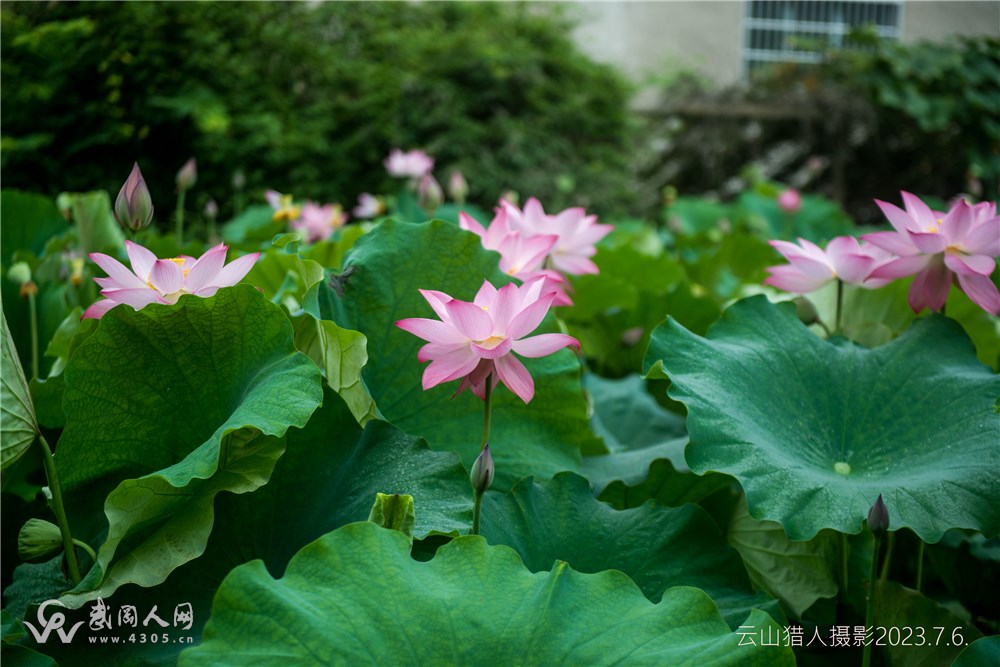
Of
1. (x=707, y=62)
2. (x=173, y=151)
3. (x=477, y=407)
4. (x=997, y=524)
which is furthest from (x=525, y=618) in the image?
(x=707, y=62)

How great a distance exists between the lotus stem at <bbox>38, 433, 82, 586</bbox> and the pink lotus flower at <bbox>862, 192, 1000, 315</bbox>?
782mm

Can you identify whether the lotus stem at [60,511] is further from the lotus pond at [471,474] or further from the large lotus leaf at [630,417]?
the large lotus leaf at [630,417]

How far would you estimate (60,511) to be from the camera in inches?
25.6

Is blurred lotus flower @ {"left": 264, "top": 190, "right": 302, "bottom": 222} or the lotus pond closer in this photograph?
the lotus pond

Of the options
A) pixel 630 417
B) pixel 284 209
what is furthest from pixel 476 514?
pixel 284 209

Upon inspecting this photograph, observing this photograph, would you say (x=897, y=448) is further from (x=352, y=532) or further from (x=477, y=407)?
(x=352, y=532)

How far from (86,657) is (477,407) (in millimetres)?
390

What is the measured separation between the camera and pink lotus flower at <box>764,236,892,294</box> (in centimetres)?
96

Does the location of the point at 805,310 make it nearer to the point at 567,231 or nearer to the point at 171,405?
the point at 567,231

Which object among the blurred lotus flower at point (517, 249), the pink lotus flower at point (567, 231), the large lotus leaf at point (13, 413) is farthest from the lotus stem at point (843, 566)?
the large lotus leaf at point (13, 413)

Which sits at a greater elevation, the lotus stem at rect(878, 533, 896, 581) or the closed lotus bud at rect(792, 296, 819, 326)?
the closed lotus bud at rect(792, 296, 819, 326)

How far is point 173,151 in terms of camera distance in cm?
236

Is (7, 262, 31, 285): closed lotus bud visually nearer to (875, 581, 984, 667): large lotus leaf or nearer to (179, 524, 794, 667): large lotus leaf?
(179, 524, 794, 667): large lotus leaf

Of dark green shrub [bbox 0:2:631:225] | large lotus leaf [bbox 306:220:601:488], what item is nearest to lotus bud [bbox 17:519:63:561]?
large lotus leaf [bbox 306:220:601:488]
